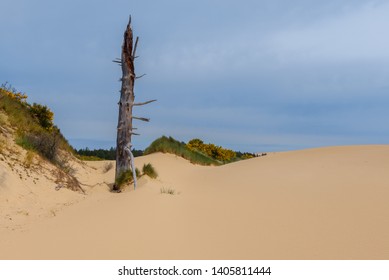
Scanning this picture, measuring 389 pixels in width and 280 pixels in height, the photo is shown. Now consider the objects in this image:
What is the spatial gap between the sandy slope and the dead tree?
10.9ft

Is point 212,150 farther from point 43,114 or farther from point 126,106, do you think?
point 126,106

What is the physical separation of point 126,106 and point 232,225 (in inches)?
251

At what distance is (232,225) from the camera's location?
4.04m

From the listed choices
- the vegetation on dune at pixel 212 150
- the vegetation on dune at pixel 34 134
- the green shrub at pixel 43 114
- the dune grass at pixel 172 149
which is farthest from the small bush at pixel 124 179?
the vegetation on dune at pixel 212 150

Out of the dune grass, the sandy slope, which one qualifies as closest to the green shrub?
the dune grass

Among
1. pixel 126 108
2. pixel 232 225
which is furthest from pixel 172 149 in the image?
pixel 232 225

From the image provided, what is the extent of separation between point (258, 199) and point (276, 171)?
3.28 m

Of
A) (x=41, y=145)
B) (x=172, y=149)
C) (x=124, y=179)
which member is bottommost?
(x=124, y=179)

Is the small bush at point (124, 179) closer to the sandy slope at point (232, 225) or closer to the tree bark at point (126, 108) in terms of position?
the tree bark at point (126, 108)

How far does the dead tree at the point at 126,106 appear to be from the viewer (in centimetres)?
946

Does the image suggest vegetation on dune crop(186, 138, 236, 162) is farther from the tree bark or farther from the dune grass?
the tree bark

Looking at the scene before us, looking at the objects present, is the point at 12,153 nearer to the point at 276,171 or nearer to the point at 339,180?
the point at 276,171

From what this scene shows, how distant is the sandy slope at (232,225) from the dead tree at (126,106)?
A: 131 inches

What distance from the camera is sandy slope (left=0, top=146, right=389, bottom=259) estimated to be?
322 centimetres
